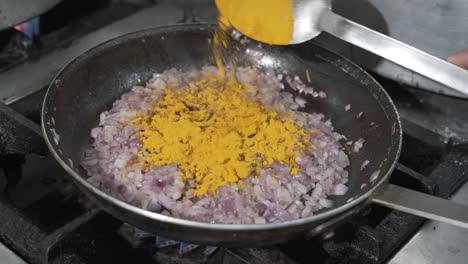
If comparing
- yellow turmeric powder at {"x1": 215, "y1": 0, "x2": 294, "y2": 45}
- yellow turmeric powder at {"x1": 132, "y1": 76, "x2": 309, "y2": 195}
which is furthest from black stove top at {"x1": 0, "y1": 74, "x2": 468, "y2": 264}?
yellow turmeric powder at {"x1": 215, "y1": 0, "x2": 294, "y2": 45}

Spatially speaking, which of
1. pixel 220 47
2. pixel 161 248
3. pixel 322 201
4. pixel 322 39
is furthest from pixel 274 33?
pixel 161 248

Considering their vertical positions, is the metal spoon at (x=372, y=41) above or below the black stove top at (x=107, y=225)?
above

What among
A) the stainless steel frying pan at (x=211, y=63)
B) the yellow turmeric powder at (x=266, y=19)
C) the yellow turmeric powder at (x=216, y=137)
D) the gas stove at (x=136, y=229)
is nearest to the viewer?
the stainless steel frying pan at (x=211, y=63)

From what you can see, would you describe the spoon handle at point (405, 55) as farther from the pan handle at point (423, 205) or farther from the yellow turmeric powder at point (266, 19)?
the pan handle at point (423, 205)

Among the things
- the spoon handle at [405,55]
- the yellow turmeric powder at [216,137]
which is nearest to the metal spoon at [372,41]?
the spoon handle at [405,55]

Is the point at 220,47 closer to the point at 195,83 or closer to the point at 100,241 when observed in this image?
the point at 195,83

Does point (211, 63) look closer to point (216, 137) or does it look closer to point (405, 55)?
point (216, 137)

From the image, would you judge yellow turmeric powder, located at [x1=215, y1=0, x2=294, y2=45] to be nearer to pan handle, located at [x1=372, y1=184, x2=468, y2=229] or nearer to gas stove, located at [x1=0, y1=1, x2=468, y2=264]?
gas stove, located at [x1=0, y1=1, x2=468, y2=264]
